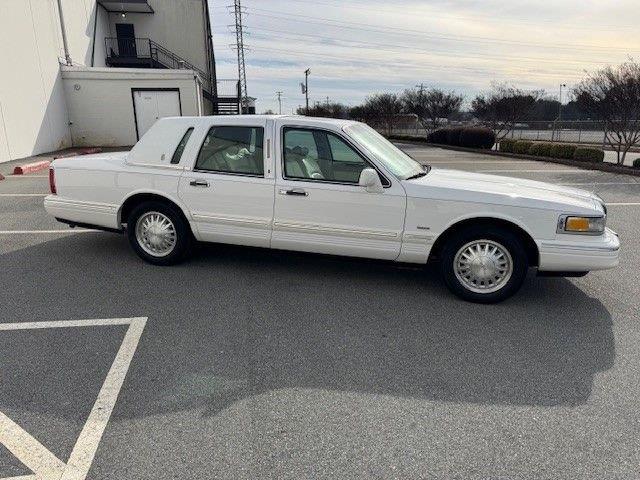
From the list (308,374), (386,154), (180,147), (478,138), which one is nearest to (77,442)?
(308,374)

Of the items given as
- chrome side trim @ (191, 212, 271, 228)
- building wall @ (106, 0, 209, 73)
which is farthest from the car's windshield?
building wall @ (106, 0, 209, 73)

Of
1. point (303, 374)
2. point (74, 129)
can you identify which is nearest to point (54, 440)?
point (303, 374)

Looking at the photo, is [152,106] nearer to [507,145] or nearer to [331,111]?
[507,145]

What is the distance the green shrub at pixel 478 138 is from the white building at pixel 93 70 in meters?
13.8

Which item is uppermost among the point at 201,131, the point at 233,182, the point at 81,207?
the point at 201,131

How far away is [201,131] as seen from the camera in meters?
4.94

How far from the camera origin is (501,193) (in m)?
4.17

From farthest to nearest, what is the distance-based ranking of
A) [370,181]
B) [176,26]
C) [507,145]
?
1. [176,26]
2. [507,145]
3. [370,181]

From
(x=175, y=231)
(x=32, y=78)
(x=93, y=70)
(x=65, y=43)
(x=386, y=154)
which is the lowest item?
(x=175, y=231)

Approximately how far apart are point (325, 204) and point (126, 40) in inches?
1230

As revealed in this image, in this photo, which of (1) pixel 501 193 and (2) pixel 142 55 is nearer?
(1) pixel 501 193

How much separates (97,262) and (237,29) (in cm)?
5359

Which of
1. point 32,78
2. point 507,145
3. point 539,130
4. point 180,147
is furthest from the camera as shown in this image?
point 539,130

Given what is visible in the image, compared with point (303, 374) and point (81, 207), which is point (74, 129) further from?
point (303, 374)
